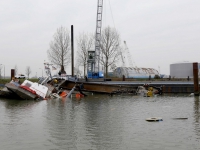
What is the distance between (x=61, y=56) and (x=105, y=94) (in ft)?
82.6

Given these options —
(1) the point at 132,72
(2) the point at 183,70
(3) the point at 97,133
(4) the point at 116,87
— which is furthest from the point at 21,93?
(2) the point at 183,70

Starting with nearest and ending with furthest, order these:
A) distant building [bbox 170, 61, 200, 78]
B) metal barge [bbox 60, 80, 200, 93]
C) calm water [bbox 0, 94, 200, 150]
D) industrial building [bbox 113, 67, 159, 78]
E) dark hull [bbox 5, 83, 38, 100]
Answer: calm water [bbox 0, 94, 200, 150]
dark hull [bbox 5, 83, 38, 100]
metal barge [bbox 60, 80, 200, 93]
industrial building [bbox 113, 67, 159, 78]
distant building [bbox 170, 61, 200, 78]

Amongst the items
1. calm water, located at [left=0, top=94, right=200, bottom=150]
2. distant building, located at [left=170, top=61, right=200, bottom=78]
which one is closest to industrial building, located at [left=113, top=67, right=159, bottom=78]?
distant building, located at [left=170, top=61, right=200, bottom=78]

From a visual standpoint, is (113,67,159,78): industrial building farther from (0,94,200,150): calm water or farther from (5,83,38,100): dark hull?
(0,94,200,150): calm water

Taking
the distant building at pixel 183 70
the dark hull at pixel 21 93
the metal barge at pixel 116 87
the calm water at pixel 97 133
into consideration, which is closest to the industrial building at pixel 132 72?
the distant building at pixel 183 70

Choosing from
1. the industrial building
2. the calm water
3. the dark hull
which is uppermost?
the industrial building

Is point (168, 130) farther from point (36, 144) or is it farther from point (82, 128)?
point (36, 144)

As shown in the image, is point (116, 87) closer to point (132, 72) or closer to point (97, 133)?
point (97, 133)

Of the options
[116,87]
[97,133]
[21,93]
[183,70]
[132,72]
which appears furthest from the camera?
[183,70]

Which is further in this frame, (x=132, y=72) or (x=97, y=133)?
(x=132, y=72)

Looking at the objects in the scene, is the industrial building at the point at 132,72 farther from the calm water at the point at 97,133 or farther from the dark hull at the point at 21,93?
the calm water at the point at 97,133

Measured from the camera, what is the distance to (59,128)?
12859 millimetres

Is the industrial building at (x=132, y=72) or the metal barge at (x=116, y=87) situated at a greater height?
the industrial building at (x=132, y=72)

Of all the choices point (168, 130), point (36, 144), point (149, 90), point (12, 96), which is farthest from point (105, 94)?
point (36, 144)
